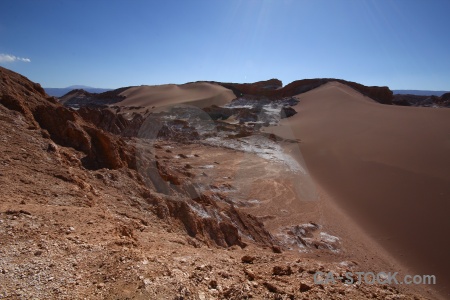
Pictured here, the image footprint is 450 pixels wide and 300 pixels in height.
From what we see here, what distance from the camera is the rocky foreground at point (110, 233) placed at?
9.71 feet

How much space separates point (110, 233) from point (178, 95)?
5514cm

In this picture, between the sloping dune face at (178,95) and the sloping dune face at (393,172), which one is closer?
the sloping dune face at (393,172)

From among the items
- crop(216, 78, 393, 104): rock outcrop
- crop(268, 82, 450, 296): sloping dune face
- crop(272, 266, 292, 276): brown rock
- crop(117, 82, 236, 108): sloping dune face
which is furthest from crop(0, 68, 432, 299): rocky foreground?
crop(216, 78, 393, 104): rock outcrop

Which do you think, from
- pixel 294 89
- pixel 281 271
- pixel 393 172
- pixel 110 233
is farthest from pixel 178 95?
pixel 281 271

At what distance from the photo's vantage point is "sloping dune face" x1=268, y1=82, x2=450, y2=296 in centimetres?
930

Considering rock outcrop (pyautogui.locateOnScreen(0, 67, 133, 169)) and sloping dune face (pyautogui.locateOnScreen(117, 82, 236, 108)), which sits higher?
sloping dune face (pyautogui.locateOnScreen(117, 82, 236, 108))

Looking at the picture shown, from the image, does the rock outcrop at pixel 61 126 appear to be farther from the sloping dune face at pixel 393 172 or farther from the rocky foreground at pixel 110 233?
the sloping dune face at pixel 393 172

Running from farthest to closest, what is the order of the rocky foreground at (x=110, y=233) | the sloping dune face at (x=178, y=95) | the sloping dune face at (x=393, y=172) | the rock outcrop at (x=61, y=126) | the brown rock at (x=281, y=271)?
the sloping dune face at (x=178, y=95) < the sloping dune face at (x=393, y=172) < the rock outcrop at (x=61, y=126) < the brown rock at (x=281, y=271) < the rocky foreground at (x=110, y=233)

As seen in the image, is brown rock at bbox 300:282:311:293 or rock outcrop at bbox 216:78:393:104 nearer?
brown rock at bbox 300:282:311:293

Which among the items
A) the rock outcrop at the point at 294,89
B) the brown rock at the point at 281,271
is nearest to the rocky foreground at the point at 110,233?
the brown rock at the point at 281,271

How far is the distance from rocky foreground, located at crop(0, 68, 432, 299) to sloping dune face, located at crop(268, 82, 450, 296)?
2.86m

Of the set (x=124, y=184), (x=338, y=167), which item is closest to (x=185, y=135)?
(x=338, y=167)

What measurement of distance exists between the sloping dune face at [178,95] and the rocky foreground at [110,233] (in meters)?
40.6

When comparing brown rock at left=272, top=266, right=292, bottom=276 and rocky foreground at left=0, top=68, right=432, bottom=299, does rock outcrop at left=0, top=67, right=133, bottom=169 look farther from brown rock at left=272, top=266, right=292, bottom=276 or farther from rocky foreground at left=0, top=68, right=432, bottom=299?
brown rock at left=272, top=266, right=292, bottom=276
